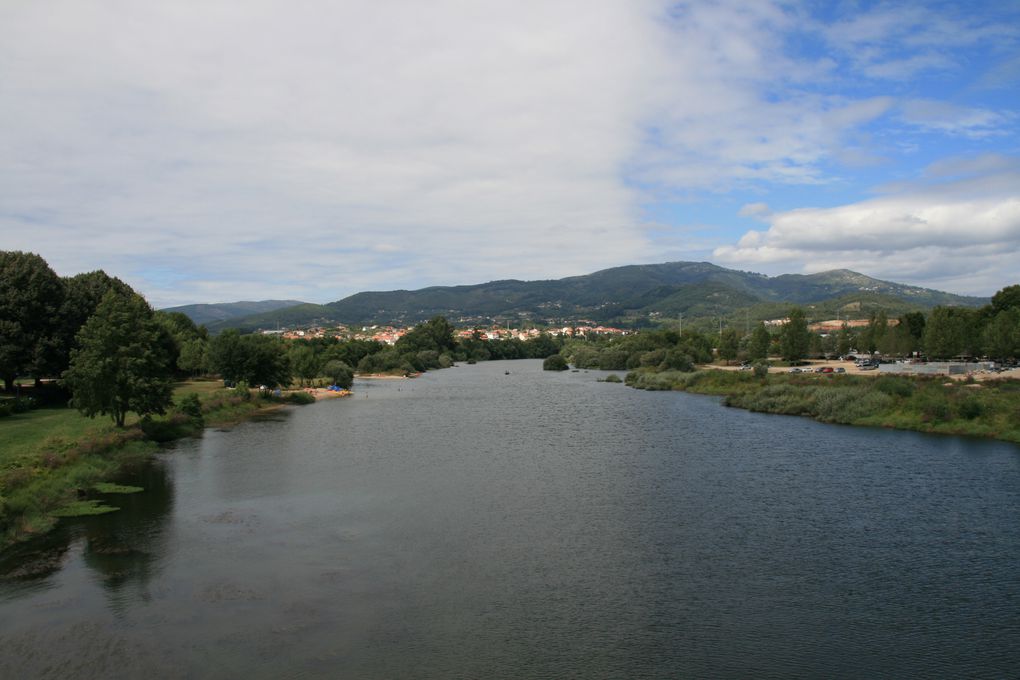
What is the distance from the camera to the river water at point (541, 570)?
1342cm

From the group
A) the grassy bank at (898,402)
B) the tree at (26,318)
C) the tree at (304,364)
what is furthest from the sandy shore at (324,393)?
the grassy bank at (898,402)

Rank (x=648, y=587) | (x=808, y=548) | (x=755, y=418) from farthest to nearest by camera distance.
Answer: (x=755, y=418) → (x=808, y=548) → (x=648, y=587)

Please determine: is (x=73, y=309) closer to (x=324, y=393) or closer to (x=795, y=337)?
(x=324, y=393)

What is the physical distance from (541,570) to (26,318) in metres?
42.4

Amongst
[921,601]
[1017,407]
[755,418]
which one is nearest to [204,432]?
[755,418]

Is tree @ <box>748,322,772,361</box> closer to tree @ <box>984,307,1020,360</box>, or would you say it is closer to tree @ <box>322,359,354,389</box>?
tree @ <box>984,307,1020,360</box>

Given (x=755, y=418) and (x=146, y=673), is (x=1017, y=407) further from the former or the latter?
(x=146, y=673)

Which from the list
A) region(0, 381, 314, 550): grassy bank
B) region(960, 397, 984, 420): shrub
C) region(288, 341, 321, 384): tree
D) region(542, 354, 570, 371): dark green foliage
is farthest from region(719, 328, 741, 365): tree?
region(0, 381, 314, 550): grassy bank

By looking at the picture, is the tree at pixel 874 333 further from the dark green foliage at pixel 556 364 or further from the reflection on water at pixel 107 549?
the reflection on water at pixel 107 549

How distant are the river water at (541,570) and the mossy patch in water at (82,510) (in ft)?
2.88

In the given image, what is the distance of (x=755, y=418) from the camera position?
47906 millimetres

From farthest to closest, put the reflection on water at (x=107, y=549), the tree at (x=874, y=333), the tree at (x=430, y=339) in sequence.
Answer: the tree at (x=430, y=339)
the tree at (x=874, y=333)
the reflection on water at (x=107, y=549)

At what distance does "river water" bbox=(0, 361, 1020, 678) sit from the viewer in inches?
528

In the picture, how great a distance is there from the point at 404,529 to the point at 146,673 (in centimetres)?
964
